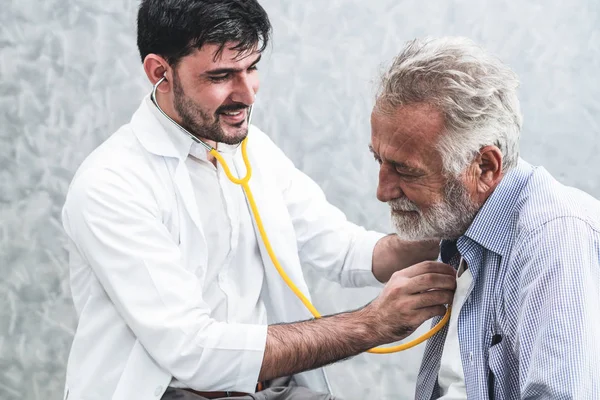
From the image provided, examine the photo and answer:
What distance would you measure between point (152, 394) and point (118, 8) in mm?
1079

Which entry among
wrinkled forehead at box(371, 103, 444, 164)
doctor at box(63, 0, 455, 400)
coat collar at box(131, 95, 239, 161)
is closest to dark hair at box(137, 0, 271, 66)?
doctor at box(63, 0, 455, 400)

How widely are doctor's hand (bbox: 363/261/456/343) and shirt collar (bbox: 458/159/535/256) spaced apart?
0.11m

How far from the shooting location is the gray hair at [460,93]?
132 cm

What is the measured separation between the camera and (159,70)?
1829mm

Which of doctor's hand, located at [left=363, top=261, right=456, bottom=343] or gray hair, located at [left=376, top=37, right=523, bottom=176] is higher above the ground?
gray hair, located at [left=376, top=37, right=523, bottom=176]

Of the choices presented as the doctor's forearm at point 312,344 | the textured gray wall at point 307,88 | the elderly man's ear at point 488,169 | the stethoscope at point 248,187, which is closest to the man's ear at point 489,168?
the elderly man's ear at point 488,169

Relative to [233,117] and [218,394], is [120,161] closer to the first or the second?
[233,117]

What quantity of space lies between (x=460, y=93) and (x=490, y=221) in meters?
0.21

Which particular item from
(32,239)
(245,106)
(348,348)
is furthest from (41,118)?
(348,348)

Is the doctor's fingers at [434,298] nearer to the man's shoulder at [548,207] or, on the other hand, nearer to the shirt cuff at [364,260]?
the man's shoulder at [548,207]

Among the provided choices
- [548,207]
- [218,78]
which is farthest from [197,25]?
[548,207]

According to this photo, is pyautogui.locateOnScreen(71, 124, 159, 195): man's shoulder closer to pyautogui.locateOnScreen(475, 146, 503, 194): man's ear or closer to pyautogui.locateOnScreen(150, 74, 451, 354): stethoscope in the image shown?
pyautogui.locateOnScreen(150, 74, 451, 354): stethoscope

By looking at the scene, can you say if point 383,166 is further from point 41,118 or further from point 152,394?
point 41,118

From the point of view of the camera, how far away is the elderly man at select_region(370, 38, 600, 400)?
1.20 meters
